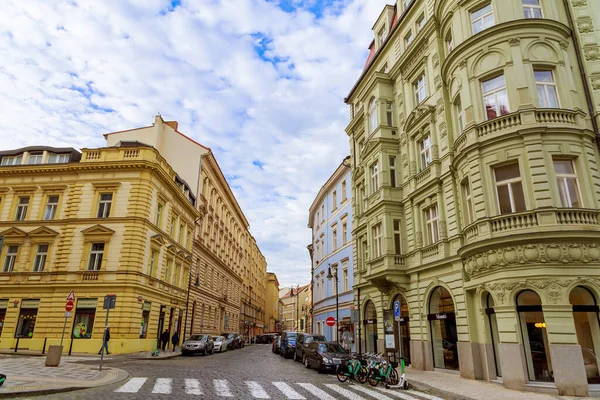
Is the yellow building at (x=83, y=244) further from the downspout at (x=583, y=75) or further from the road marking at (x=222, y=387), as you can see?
the downspout at (x=583, y=75)

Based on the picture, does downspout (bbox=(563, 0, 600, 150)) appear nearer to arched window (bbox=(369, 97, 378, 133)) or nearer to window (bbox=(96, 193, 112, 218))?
arched window (bbox=(369, 97, 378, 133))

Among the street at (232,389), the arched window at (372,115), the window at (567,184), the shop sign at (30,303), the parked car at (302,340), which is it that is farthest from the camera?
the shop sign at (30,303)

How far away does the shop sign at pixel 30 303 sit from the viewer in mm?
27281

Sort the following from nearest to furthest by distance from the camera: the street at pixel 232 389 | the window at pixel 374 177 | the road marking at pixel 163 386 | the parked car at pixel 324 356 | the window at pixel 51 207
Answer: the street at pixel 232 389 → the road marking at pixel 163 386 → the parked car at pixel 324 356 → the window at pixel 374 177 → the window at pixel 51 207

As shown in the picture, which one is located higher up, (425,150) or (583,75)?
(583,75)

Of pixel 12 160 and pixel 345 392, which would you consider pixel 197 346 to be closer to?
pixel 345 392

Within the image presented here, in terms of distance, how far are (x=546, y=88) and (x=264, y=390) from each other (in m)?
14.6

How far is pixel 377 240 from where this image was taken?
78.8ft

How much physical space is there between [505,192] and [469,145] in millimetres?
2243

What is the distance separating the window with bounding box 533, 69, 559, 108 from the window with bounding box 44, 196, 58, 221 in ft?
99.7

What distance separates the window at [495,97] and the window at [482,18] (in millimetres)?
2514

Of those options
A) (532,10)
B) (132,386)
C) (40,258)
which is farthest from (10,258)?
(532,10)

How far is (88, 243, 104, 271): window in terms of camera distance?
89.8 feet

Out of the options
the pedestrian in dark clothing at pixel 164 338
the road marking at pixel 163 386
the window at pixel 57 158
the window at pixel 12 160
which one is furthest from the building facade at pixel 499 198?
the window at pixel 12 160
